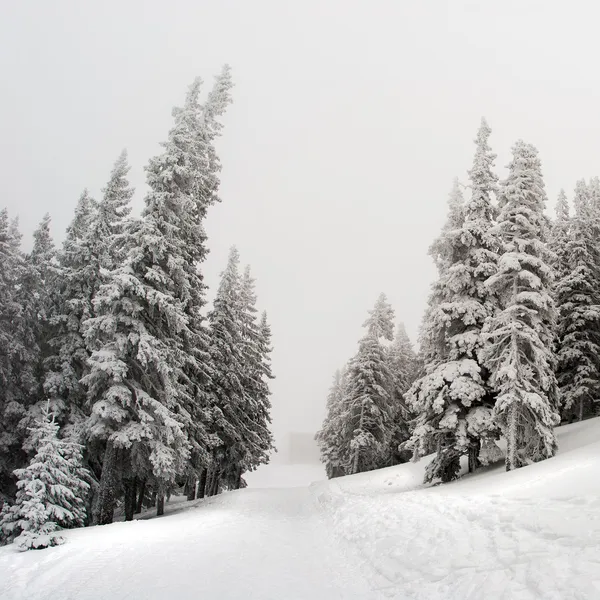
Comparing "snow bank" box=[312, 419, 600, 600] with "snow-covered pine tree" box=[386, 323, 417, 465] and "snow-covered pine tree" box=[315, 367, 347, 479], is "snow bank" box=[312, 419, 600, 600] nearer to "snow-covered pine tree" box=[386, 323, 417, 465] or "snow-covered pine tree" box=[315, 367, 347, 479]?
"snow-covered pine tree" box=[386, 323, 417, 465]

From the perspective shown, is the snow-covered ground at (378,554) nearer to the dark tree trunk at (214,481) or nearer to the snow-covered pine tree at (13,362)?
the snow-covered pine tree at (13,362)

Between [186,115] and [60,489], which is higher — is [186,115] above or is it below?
above

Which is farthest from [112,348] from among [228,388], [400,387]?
[400,387]

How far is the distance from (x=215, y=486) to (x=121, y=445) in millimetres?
17820

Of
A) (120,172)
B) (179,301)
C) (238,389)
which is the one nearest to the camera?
(179,301)

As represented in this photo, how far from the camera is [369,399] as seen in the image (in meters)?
34.8

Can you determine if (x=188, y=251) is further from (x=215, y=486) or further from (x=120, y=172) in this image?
(x=215, y=486)

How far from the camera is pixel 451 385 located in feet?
60.5

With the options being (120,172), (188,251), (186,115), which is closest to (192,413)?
(188,251)

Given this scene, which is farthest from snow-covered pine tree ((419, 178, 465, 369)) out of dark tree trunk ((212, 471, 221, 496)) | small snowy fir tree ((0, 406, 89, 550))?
dark tree trunk ((212, 471, 221, 496))

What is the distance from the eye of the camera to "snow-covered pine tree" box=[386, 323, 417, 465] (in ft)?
132

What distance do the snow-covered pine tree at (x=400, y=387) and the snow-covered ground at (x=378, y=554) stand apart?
82.4 ft

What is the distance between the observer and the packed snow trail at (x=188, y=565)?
811 centimetres

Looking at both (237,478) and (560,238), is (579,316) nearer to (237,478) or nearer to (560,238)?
(560,238)
